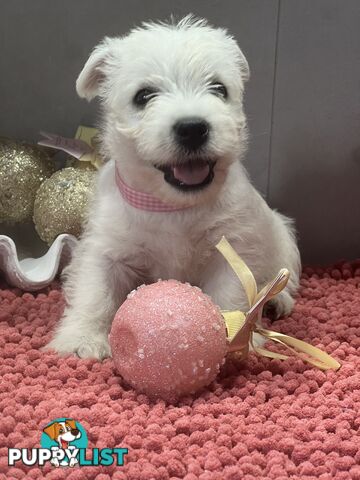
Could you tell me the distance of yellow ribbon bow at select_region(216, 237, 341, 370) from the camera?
5.99ft

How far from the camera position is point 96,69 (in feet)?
7.00

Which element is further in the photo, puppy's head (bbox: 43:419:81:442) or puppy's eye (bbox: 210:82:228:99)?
puppy's eye (bbox: 210:82:228:99)

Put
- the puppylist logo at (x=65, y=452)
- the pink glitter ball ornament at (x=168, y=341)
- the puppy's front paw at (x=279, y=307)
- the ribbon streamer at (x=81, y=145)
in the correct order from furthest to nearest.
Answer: the ribbon streamer at (x=81, y=145)
the puppy's front paw at (x=279, y=307)
the pink glitter ball ornament at (x=168, y=341)
the puppylist logo at (x=65, y=452)

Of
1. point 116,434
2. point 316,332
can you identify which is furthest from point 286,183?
point 116,434

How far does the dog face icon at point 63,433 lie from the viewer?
56.9 inches

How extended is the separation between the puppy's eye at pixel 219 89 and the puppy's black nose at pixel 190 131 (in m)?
0.21

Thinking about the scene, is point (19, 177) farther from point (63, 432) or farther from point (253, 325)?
point (63, 432)

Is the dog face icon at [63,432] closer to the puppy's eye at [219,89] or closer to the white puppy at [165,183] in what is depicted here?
the white puppy at [165,183]

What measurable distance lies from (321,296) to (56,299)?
1.02 meters

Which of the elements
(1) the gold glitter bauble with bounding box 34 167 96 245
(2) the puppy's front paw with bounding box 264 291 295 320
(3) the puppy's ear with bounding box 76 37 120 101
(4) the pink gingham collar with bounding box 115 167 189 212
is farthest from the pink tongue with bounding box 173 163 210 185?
(1) the gold glitter bauble with bounding box 34 167 96 245

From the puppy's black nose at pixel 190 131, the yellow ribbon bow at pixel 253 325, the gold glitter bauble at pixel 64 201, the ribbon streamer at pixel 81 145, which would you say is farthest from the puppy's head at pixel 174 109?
the ribbon streamer at pixel 81 145

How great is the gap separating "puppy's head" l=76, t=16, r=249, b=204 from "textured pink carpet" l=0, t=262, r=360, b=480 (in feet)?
1.85

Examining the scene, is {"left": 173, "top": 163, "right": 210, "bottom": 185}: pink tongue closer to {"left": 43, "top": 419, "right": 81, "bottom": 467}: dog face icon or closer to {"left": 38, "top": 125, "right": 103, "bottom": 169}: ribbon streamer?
{"left": 43, "top": 419, "right": 81, "bottom": 467}: dog face icon

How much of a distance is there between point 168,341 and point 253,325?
0.34 meters
